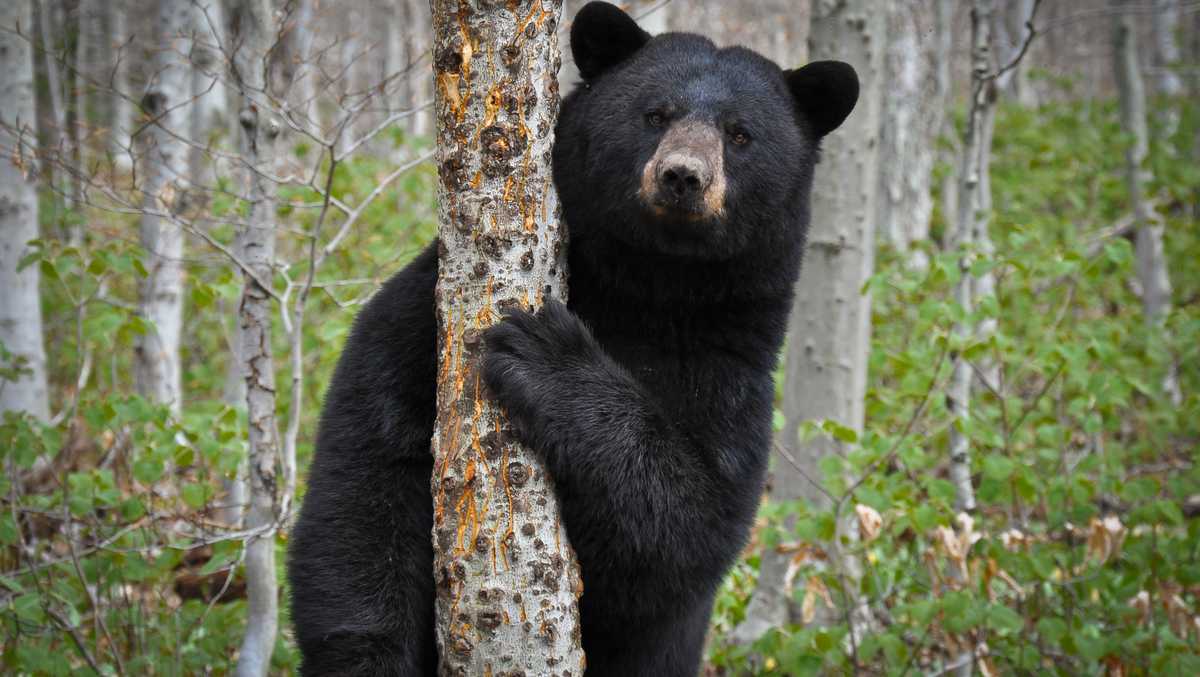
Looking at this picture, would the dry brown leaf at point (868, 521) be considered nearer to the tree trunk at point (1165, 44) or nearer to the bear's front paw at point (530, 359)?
the bear's front paw at point (530, 359)

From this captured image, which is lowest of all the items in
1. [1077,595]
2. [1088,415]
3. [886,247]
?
[1077,595]

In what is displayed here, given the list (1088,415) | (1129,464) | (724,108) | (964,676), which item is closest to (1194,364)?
(1129,464)

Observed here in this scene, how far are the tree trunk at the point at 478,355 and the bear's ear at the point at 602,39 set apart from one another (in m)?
0.56

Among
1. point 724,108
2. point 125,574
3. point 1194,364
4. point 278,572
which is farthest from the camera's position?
point 1194,364

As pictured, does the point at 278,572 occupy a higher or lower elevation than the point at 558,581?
lower

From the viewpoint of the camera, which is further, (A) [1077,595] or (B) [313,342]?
(B) [313,342]

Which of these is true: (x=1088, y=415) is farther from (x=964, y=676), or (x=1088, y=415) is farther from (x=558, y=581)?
(x=558, y=581)

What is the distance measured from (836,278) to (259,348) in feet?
8.71

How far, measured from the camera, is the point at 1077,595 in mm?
4410

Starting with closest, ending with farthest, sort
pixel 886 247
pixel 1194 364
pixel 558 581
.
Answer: pixel 558 581 < pixel 1194 364 < pixel 886 247

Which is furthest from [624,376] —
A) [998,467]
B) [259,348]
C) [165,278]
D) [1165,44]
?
[1165,44]

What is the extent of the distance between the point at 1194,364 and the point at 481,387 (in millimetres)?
6318

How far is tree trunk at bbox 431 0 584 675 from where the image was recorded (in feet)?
7.50

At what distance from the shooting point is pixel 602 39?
300cm
